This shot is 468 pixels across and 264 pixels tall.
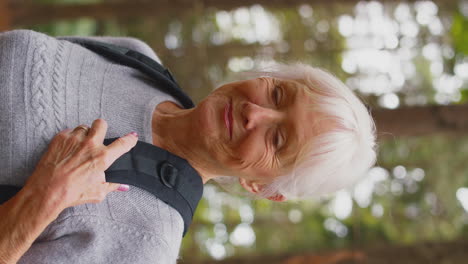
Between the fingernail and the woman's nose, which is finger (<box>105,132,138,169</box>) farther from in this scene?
the woman's nose

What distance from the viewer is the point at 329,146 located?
2.08 m

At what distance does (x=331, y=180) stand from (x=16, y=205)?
1265 mm

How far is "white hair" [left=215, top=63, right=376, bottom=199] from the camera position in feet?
6.86

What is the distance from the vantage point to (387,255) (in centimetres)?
455

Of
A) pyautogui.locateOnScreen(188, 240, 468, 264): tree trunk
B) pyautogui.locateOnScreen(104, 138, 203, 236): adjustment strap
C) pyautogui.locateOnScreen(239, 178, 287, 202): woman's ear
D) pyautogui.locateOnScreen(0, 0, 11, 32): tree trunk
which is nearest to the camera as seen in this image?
pyautogui.locateOnScreen(104, 138, 203, 236): adjustment strap

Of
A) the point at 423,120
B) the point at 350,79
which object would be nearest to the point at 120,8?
the point at 350,79

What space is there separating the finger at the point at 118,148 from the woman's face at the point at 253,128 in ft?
1.16

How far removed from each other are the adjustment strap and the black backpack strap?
0.40 metres

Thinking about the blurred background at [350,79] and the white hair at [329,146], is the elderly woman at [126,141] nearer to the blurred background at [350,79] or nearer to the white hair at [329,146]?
the white hair at [329,146]

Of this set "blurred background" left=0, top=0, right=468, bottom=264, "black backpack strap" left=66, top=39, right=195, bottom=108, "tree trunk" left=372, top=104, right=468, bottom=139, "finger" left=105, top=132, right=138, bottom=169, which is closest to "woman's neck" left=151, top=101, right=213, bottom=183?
"black backpack strap" left=66, top=39, right=195, bottom=108

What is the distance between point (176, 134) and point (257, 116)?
349mm

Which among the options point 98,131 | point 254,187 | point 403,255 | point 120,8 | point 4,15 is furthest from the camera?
point 4,15

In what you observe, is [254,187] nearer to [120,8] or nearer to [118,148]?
[118,148]

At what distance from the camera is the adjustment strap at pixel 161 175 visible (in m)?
1.80
